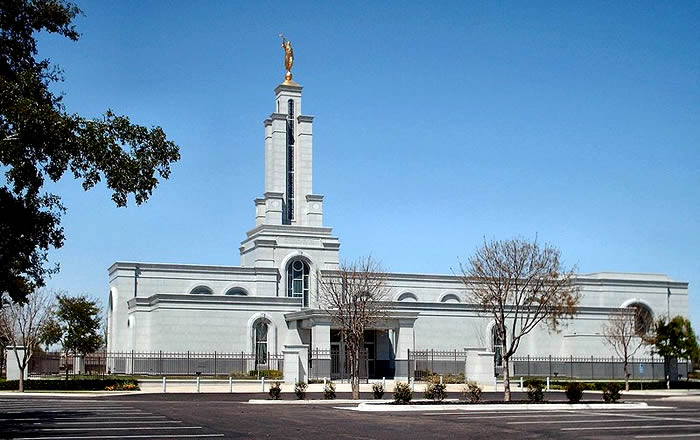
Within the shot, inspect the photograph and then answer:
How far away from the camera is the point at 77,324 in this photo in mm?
51750

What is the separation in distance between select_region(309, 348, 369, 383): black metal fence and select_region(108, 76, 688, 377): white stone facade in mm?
997

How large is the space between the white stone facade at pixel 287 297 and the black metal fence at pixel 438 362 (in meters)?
1.28

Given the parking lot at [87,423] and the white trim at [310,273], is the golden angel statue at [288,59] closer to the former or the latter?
the white trim at [310,273]

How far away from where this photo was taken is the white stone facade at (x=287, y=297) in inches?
2323

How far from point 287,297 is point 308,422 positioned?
41481 mm

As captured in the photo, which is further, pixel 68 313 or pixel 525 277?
pixel 68 313

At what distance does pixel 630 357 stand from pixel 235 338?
29222mm

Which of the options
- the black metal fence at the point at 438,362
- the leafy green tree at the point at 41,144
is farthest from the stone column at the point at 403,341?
the leafy green tree at the point at 41,144

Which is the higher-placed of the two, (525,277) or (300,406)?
(525,277)

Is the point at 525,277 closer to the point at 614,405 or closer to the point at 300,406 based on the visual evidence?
the point at 614,405

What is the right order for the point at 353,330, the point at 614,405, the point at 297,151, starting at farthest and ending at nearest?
the point at 297,151
the point at 353,330
the point at 614,405

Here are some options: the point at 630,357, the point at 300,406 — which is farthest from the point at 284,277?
the point at 300,406

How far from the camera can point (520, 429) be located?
21562 millimetres

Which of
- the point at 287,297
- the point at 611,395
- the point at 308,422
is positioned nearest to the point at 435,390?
the point at 611,395
